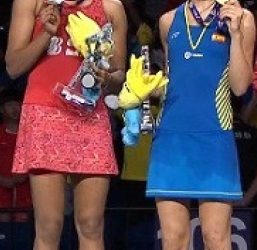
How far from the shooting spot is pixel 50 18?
393 cm

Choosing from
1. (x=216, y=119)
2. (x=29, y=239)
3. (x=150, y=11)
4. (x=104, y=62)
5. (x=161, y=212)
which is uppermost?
(x=150, y=11)

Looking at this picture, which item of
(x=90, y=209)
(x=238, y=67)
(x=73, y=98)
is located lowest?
(x=90, y=209)

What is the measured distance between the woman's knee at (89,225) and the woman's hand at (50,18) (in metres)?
0.85

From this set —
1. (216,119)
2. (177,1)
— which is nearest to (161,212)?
(216,119)

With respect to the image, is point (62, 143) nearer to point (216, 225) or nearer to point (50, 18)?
point (50, 18)

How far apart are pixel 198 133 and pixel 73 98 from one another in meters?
0.58

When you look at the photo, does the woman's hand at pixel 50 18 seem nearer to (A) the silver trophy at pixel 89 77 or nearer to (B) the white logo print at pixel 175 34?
(A) the silver trophy at pixel 89 77

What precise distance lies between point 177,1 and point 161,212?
10.4 ft

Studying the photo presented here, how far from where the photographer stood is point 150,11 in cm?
711

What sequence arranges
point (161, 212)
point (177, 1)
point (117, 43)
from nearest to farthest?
1. point (161, 212)
2. point (117, 43)
3. point (177, 1)

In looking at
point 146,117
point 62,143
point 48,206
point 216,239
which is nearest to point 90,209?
point 48,206

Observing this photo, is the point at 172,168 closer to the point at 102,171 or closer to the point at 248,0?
the point at 102,171

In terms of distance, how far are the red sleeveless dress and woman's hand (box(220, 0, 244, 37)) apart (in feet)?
2.02

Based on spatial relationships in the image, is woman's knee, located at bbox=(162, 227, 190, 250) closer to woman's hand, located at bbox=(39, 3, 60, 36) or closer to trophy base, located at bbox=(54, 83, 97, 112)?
trophy base, located at bbox=(54, 83, 97, 112)
